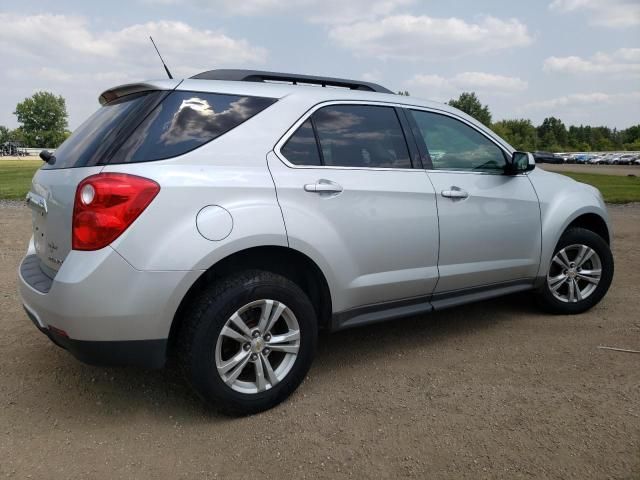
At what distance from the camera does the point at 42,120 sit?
12119cm

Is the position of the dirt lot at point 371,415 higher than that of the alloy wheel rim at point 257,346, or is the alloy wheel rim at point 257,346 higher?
the alloy wheel rim at point 257,346

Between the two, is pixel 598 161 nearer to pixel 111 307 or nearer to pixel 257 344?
pixel 257 344

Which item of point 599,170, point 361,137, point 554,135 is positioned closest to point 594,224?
point 361,137

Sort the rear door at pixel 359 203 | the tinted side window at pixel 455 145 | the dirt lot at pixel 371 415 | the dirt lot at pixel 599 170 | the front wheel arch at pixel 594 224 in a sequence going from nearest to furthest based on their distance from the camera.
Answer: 1. the dirt lot at pixel 371 415
2. the rear door at pixel 359 203
3. the tinted side window at pixel 455 145
4. the front wheel arch at pixel 594 224
5. the dirt lot at pixel 599 170

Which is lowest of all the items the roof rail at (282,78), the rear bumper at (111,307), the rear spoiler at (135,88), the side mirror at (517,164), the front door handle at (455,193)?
the rear bumper at (111,307)

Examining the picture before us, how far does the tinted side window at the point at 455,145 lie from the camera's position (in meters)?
3.63

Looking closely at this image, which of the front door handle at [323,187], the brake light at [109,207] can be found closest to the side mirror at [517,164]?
the front door handle at [323,187]

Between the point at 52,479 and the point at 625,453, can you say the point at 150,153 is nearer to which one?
the point at 52,479

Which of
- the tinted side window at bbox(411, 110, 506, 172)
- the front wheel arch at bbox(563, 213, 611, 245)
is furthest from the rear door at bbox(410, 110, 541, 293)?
the front wheel arch at bbox(563, 213, 611, 245)

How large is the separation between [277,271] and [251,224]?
16.3 inches

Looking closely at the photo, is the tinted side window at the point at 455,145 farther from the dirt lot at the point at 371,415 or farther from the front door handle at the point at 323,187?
the dirt lot at the point at 371,415

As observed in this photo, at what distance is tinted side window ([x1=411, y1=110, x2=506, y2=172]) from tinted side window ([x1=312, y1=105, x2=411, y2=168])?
237 millimetres

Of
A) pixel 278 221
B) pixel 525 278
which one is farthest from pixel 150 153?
pixel 525 278

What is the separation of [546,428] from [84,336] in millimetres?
2223
